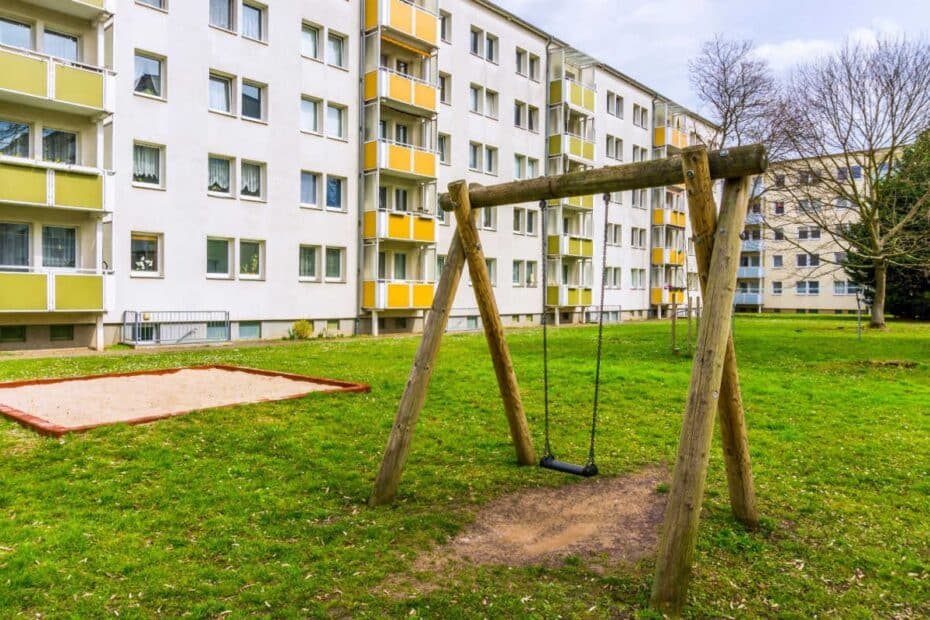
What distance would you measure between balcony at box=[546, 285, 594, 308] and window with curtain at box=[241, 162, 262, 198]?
57.4ft

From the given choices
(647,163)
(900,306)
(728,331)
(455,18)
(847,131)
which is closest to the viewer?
(728,331)

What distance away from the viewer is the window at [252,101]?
1018 inches

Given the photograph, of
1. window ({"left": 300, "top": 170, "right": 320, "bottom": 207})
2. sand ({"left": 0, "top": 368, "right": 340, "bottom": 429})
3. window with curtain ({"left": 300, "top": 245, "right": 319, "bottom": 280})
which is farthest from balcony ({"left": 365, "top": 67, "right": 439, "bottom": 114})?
sand ({"left": 0, "top": 368, "right": 340, "bottom": 429})

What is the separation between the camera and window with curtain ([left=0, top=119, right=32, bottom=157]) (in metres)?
20.6

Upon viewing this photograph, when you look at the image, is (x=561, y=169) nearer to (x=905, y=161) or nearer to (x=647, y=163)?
(x=905, y=161)

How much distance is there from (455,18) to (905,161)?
867 inches

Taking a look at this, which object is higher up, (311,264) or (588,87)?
(588,87)

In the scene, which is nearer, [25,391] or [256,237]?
[25,391]

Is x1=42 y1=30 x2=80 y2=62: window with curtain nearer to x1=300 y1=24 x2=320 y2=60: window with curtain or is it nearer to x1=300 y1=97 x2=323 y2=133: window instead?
x1=300 y1=97 x2=323 y2=133: window

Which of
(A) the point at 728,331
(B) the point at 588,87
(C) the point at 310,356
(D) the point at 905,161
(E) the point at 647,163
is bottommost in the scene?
(C) the point at 310,356

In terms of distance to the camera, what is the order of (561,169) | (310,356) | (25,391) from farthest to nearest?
(561,169), (310,356), (25,391)

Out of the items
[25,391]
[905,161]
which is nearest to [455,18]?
[905,161]

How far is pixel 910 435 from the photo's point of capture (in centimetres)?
905

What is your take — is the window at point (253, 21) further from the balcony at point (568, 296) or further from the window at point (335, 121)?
the balcony at point (568, 296)
